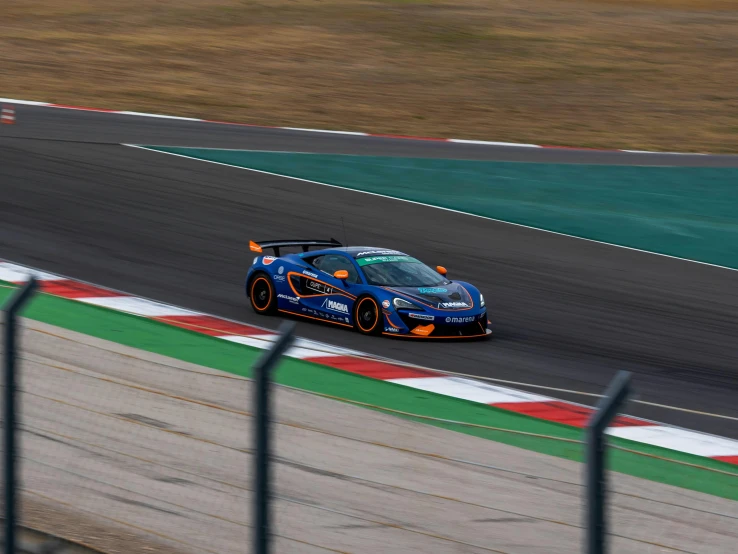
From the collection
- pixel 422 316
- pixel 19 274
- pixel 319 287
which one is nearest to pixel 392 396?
pixel 422 316

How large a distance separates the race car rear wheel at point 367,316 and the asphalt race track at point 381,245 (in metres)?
0.18

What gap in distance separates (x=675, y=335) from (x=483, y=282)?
2977mm

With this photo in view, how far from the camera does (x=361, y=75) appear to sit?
30.2m

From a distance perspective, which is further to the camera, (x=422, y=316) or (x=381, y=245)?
(x=381, y=245)

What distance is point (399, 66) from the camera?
103 ft

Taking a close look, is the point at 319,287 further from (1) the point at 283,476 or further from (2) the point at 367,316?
(1) the point at 283,476

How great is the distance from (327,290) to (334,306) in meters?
0.22

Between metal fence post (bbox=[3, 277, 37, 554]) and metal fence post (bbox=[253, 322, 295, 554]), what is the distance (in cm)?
118

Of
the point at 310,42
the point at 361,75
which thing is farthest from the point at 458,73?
the point at 310,42

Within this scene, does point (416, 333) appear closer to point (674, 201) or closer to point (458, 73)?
point (674, 201)

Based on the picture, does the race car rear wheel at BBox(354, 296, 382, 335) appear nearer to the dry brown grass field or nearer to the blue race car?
the blue race car

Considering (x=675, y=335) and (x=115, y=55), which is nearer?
(x=675, y=335)

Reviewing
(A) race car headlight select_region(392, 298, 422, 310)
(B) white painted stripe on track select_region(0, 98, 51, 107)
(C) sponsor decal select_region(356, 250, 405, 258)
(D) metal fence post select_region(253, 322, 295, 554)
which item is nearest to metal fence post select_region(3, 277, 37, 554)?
(D) metal fence post select_region(253, 322, 295, 554)

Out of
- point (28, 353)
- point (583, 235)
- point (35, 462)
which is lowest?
point (583, 235)
